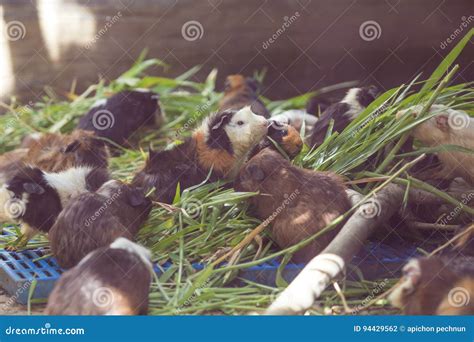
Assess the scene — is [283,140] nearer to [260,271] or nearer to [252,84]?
[260,271]

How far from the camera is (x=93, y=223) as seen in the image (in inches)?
107

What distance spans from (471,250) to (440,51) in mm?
1584

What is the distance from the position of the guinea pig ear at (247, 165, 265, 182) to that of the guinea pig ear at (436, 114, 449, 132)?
77 cm

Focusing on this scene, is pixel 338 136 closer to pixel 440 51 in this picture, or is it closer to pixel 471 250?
pixel 471 250

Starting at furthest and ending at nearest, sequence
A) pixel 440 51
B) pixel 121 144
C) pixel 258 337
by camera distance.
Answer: pixel 121 144 < pixel 440 51 < pixel 258 337

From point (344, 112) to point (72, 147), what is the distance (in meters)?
1.35

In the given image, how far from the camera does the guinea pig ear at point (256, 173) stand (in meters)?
2.81

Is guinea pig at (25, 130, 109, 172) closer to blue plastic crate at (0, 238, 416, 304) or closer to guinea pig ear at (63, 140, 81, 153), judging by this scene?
guinea pig ear at (63, 140, 81, 153)

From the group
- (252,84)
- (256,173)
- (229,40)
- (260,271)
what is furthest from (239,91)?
(260,271)

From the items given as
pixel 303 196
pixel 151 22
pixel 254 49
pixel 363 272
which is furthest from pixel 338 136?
pixel 151 22

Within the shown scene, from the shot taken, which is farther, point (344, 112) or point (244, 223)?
point (344, 112)

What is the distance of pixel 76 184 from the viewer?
311 cm

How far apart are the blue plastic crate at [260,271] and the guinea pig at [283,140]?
62cm

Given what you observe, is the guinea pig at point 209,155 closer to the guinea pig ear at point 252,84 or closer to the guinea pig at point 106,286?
the guinea pig at point 106,286
